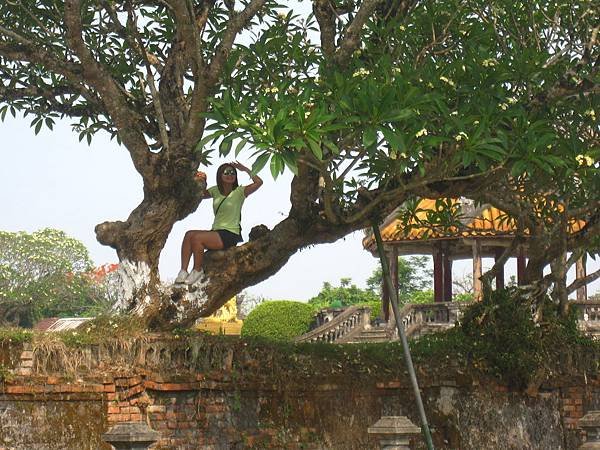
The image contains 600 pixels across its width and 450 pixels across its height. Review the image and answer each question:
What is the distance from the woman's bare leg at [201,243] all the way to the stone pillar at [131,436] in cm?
419

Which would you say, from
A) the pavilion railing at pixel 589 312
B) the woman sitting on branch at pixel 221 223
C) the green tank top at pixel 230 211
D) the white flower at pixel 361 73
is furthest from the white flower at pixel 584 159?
the pavilion railing at pixel 589 312

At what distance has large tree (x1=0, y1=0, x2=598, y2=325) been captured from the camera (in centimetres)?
1061

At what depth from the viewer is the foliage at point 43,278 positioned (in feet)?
174

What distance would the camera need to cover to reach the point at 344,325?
84.2 feet

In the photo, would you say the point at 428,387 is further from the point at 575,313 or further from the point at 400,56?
the point at 400,56

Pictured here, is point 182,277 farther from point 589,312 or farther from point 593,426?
point 589,312

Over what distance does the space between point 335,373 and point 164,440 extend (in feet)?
7.37

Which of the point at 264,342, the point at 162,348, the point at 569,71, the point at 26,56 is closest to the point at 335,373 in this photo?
the point at 264,342

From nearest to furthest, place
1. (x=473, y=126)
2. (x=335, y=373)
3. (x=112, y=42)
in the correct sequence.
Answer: (x=473, y=126), (x=335, y=373), (x=112, y=42)

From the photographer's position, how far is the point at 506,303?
1355 cm

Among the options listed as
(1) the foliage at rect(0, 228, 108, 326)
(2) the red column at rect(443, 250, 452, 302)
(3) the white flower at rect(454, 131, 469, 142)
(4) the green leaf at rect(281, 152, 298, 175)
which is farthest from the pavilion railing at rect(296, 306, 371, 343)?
(1) the foliage at rect(0, 228, 108, 326)

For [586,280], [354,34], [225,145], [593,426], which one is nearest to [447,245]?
[586,280]

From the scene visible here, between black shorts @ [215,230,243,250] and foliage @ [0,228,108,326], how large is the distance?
40828 millimetres

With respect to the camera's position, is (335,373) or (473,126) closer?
(473,126)
